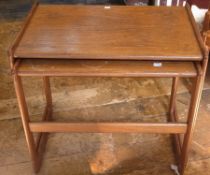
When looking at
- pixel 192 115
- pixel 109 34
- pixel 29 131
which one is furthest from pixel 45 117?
pixel 192 115

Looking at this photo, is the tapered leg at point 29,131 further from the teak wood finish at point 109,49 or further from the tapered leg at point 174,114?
the tapered leg at point 174,114

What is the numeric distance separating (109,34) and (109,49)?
4.9 inches

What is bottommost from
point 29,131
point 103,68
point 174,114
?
point 174,114

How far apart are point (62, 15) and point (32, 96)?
0.66 m

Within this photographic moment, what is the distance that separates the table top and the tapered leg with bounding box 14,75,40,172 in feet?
0.37

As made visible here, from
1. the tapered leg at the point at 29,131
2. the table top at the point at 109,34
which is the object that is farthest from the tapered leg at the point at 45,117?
the table top at the point at 109,34

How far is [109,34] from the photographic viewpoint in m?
1.23

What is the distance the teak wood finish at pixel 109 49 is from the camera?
3.57ft

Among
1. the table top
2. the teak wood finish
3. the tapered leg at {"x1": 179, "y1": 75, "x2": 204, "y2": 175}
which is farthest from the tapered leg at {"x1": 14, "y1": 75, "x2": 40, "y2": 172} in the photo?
the tapered leg at {"x1": 179, "y1": 75, "x2": 204, "y2": 175}

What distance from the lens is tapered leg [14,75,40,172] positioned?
114 cm

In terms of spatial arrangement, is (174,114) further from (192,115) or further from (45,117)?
(45,117)

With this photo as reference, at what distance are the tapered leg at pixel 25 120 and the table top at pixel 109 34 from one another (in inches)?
4.5

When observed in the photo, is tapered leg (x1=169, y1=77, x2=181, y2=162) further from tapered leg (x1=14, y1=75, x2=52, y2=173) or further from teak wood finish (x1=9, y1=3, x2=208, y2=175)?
tapered leg (x1=14, y1=75, x2=52, y2=173)

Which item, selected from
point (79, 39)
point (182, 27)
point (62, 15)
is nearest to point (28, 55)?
point (79, 39)
